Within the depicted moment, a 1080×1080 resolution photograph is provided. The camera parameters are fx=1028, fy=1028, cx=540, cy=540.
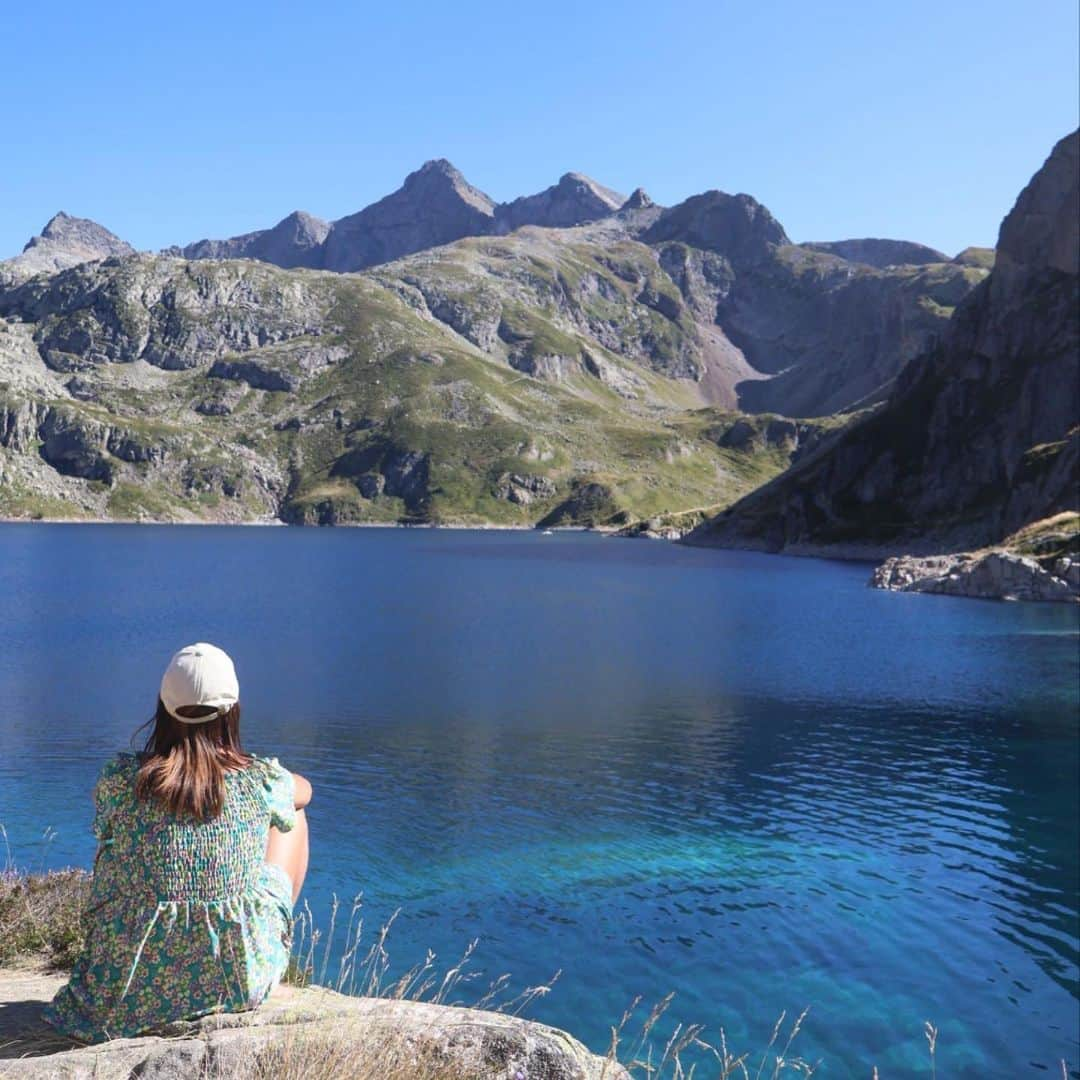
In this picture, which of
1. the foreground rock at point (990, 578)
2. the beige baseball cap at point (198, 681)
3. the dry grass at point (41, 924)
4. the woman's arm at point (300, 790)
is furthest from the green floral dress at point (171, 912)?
the foreground rock at point (990, 578)

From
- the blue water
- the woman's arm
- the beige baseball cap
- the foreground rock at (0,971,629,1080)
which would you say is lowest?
the blue water

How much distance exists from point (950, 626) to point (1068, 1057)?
77.7m

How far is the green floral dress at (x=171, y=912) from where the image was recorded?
8.38 metres

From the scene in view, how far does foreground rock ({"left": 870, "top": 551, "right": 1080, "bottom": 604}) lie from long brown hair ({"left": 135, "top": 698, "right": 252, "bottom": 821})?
4821 inches

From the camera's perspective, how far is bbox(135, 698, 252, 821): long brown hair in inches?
320

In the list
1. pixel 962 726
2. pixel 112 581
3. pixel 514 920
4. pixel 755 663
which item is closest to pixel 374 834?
pixel 514 920

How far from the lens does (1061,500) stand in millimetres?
156125

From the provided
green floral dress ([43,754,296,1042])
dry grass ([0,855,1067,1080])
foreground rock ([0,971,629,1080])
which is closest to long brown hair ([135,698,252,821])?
green floral dress ([43,754,296,1042])

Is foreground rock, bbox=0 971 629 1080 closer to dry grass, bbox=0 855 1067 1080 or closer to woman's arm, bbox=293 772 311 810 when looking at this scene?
dry grass, bbox=0 855 1067 1080

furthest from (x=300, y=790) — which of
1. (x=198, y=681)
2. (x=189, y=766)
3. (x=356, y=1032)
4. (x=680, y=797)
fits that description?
(x=680, y=797)

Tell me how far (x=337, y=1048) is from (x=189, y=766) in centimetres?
245

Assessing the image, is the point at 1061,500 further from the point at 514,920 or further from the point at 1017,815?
the point at 514,920

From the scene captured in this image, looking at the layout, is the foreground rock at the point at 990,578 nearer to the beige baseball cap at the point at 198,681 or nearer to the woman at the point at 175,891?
the woman at the point at 175,891

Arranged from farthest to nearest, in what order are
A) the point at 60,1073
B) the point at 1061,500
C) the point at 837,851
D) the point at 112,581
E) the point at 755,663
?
the point at 1061,500
the point at 112,581
the point at 755,663
the point at 837,851
the point at 60,1073
